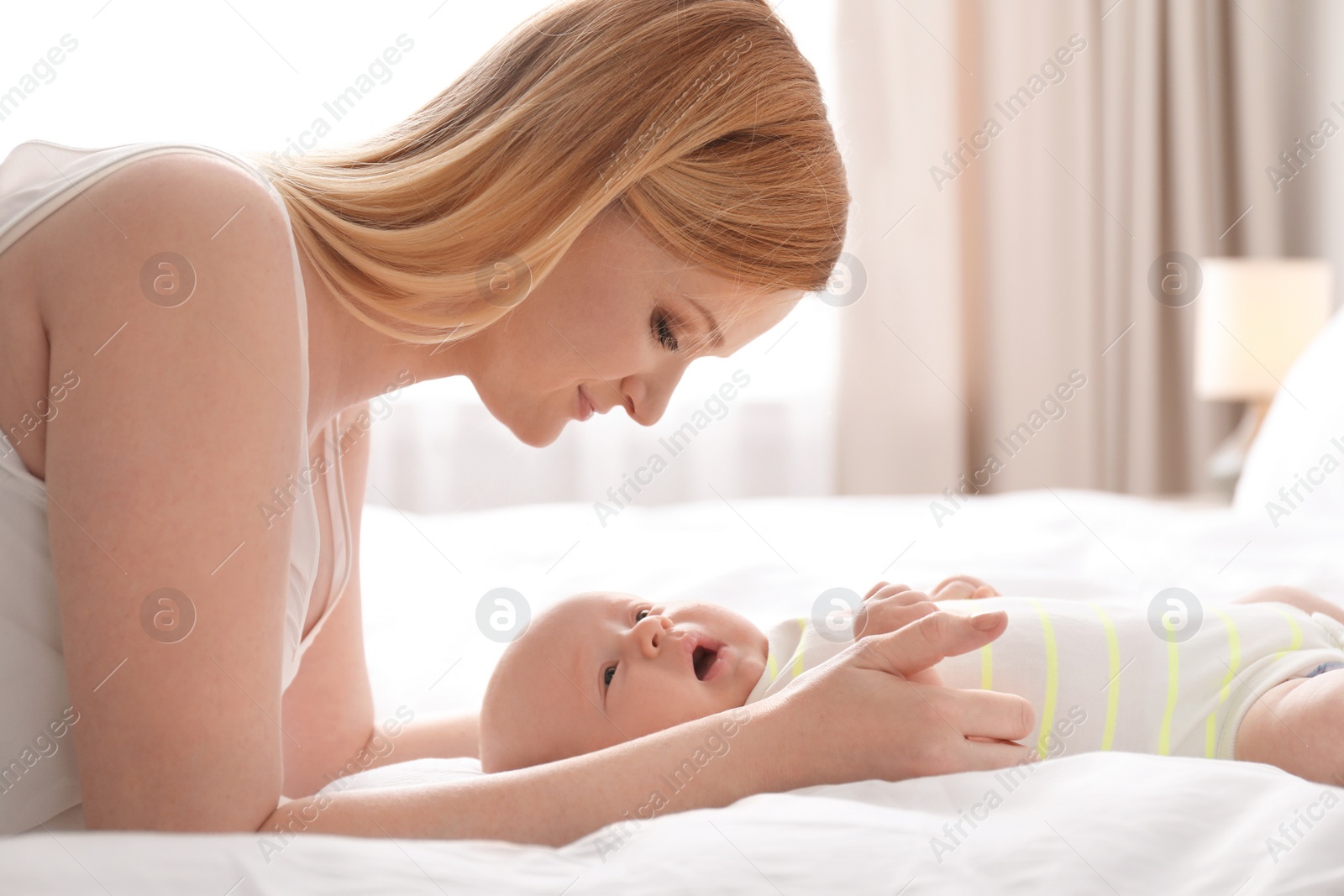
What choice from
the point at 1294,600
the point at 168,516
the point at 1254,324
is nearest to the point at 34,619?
the point at 168,516

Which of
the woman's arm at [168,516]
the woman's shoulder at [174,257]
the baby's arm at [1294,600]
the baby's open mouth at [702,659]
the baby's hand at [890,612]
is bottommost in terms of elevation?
the baby's open mouth at [702,659]

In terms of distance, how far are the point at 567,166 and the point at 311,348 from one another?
282mm

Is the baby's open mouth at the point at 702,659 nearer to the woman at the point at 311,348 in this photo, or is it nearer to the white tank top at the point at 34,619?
the woman at the point at 311,348

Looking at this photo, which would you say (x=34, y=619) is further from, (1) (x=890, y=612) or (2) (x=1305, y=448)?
(2) (x=1305, y=448)

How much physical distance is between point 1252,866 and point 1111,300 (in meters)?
2.85

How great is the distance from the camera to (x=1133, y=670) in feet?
3.15

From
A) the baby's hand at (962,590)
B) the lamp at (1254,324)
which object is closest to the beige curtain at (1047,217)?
the lamp at (1254,324)

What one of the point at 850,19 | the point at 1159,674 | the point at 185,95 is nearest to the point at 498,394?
the point at 1159,674

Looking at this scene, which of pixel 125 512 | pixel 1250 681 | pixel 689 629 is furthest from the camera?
pixel 689 629

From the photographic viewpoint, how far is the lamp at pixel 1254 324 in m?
2.53

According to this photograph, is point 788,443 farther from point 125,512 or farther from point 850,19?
point 125,512

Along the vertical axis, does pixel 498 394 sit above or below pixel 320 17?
below

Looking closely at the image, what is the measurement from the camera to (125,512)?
2.27 ft

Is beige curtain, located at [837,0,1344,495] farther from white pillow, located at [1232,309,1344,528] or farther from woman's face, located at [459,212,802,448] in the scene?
woman's face, located at [459,212,802,448]
